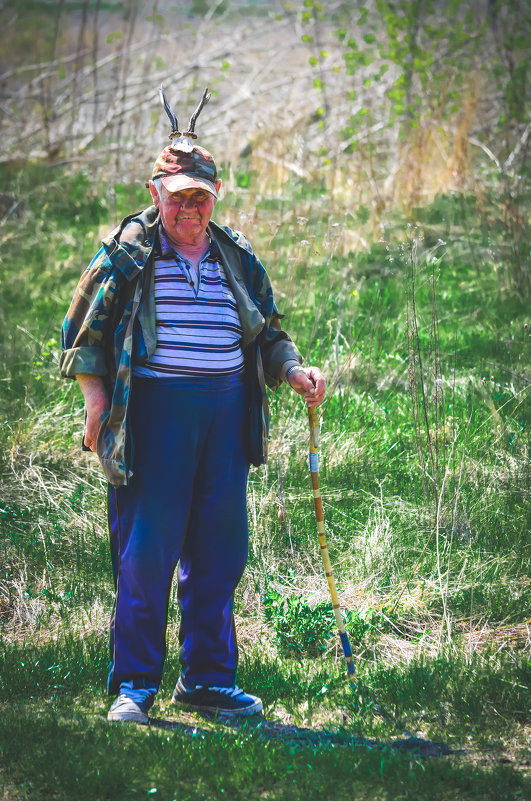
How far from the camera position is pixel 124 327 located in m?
3.36

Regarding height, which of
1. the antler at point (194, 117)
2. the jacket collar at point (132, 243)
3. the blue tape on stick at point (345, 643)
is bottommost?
the blue tape on stick at point (345, 643)

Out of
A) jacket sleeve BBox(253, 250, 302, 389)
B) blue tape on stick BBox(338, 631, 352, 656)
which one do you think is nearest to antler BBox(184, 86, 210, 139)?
jacket sleeve BBox(253, 250, 302, 389)

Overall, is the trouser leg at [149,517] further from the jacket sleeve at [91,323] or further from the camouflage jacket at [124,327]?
the jacket sleeve at [91,323]

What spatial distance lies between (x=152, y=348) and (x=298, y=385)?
0.63 metres

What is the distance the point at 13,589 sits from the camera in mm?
4812

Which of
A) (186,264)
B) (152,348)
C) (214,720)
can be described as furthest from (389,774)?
(186,264)

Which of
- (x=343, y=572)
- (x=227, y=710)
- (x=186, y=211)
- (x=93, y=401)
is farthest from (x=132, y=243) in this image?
(x=343, y=572)

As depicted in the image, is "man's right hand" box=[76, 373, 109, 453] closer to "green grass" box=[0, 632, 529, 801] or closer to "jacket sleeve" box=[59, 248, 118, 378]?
"jacket sleeve" box=[59, 248, 118, 378]

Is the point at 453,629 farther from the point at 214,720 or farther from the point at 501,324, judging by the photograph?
the point at 501,324

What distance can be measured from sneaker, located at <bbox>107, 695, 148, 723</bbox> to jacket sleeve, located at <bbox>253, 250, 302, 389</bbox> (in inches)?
54.0

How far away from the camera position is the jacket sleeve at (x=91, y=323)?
11.0 feet

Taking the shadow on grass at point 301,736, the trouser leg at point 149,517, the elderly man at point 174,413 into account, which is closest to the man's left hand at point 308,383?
the elderly man at point 174,413

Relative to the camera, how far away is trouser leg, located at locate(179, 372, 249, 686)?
350 centimetres

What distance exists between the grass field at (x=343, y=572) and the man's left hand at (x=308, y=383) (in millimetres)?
1167
